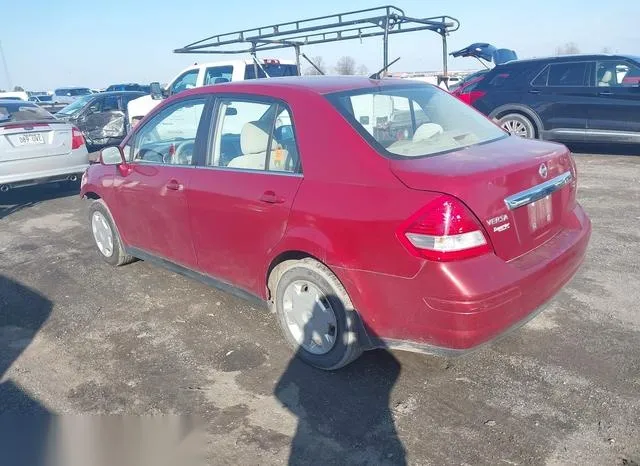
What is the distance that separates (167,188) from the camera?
13.5 feet

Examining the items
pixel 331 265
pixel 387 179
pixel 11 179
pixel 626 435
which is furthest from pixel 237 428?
pixel 11 179

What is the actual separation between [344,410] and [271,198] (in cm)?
128

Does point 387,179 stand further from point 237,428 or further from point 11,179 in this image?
point 11,179

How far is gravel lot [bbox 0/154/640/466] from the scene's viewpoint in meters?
2.65

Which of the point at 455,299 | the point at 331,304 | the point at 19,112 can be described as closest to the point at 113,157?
the point at 331,304

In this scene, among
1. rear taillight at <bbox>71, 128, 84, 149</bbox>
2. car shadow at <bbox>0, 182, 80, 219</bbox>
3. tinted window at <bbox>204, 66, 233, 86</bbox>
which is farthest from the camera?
tinted window at <bbox>204, 66, 233, 86</bbox>

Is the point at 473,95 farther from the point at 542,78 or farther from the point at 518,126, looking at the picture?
the point at 542,78

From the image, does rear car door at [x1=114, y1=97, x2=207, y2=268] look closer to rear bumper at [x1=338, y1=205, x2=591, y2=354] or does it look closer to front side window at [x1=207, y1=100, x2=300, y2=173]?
front side window at [x1=207, y1=100, x2=300, y2=173]

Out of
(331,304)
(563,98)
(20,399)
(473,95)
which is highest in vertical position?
(473,95)

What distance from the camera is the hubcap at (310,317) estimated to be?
126 inches

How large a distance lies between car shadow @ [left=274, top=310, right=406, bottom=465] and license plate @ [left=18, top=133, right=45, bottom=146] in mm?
6282

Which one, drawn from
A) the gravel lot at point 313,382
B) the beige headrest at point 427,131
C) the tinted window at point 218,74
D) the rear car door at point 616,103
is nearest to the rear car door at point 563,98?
the rear car door at point 616,103

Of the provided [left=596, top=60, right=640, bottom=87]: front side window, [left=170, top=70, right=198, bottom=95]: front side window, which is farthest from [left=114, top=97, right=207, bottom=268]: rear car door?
[left=170, top=70, right=198, bottom=95]: front side window

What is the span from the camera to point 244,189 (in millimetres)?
3469
